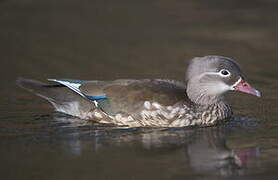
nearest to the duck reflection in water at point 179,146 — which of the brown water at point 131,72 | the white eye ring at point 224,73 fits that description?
the brown water at point 131,72

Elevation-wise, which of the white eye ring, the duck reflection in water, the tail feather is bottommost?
the duck reflection in water

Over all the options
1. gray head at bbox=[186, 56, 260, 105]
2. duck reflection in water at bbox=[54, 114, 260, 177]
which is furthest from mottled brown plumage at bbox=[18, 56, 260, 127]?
duck reflection in water at bbox=[54, 114, 260, 177]

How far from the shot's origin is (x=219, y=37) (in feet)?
46.9

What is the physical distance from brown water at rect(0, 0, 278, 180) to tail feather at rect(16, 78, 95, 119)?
176 millimetres

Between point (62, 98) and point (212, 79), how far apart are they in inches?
76.6

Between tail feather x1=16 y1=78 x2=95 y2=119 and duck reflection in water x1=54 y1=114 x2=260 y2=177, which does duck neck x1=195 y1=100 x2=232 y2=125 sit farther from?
tail feather x1=16 y1=78 x2=95 y2=119

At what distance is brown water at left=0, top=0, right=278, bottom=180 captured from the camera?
25.9ft

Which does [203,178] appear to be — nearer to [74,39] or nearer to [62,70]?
[62,70]

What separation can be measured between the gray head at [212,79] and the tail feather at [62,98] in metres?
1.33

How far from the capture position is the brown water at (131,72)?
25.9 ft

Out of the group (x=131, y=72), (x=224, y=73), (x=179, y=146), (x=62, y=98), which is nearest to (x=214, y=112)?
(x=224, y=73)

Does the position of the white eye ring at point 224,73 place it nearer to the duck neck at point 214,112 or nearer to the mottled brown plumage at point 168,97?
the mottled brown plumage at point 168,97

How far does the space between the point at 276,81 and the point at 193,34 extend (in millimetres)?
3367

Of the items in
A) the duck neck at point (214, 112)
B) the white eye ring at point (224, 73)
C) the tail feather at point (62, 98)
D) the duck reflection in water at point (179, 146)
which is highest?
the white eye ring at point (224, 73)
